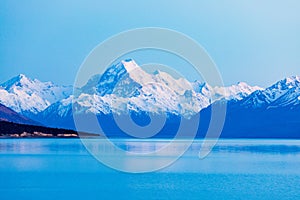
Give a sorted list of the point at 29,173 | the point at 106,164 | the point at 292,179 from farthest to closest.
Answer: the point at 106,164
the point at 29,173
the point at 292,179

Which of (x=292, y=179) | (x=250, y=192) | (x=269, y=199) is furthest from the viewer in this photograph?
(x=292, y=179)

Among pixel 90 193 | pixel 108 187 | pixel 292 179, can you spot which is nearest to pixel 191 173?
pixel 292 179

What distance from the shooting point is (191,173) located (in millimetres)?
76188

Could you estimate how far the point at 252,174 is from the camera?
75062 mm

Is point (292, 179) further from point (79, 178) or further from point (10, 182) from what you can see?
point (10, 182)

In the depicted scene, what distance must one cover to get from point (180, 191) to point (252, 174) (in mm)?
18277

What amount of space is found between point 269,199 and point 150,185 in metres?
12.9

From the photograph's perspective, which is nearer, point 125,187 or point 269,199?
point 269,199

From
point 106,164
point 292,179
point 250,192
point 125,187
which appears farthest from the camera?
point 106,164

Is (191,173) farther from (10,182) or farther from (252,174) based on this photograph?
(10,182)

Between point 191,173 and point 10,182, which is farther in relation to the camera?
point 191,173

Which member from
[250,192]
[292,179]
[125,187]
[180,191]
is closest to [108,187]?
[125,187]

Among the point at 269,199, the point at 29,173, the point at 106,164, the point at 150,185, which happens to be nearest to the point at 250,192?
the point at 269,199

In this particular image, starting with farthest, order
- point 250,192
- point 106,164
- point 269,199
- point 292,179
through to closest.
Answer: point 106,164
point 292,179
point 250,192
point 269,199
